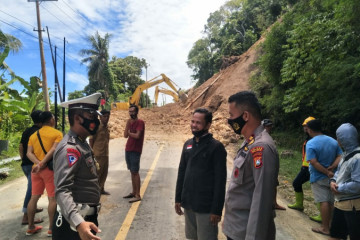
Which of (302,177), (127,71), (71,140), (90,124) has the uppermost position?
(127,71)

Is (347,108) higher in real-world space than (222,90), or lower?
lower

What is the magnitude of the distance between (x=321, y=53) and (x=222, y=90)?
17.3m

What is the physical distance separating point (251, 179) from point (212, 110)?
70.6ft

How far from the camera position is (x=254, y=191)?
1.82 m

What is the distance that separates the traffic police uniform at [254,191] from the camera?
1.78 meters

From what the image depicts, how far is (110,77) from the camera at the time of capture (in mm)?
46719

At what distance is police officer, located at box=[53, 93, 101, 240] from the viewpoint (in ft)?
6.33

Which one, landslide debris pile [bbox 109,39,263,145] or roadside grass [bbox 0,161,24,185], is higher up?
landslide debris pile [bbox 109,39,263,145]

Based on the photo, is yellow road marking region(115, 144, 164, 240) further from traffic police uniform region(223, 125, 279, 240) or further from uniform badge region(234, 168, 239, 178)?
uniform badge region(234, 168, 239, 178)

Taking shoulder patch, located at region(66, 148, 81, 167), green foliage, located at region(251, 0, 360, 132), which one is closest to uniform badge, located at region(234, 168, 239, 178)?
shoulder patch, located at region(66, 148, 81, 167)

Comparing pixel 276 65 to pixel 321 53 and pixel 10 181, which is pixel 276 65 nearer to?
pixel 321 53

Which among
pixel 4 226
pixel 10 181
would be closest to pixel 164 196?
pixel 4 226

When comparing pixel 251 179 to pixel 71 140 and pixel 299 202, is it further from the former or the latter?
pixel 299 202

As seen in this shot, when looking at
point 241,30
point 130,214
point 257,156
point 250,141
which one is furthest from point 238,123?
point 241,30
